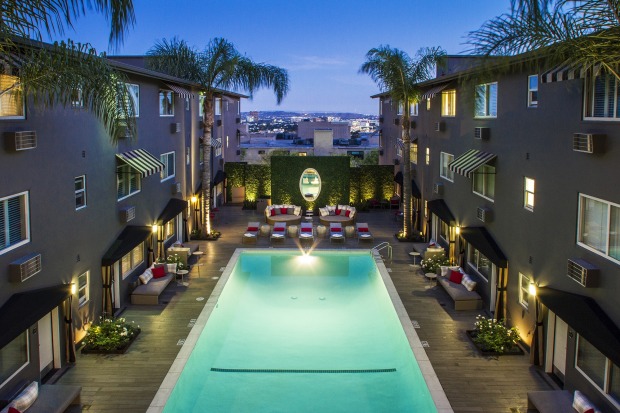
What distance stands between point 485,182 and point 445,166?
5.68 meters

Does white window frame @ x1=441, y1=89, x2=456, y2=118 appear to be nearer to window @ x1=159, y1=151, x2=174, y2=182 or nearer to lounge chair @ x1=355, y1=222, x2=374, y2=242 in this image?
lounge chair @ x1=355, y1=222, x2=374, y2=242

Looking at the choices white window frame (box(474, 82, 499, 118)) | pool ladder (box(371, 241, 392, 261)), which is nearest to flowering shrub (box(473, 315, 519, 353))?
white window frame (box(474, 82, 499, 118))

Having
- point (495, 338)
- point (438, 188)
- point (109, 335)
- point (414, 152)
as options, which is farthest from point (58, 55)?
point (414, 152)

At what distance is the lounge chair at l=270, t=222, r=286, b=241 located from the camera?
27.9 metres

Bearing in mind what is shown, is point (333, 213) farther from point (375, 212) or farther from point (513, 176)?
point (513, 176)

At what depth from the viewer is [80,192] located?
15695mm

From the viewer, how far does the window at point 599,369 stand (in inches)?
419

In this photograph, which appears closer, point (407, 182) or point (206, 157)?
point (407, 182)

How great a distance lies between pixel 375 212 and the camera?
35.8 metres

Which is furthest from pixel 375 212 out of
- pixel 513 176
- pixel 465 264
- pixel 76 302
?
pixel 76 302

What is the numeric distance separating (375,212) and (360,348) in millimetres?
19884

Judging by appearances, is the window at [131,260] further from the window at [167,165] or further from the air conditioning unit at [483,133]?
the air conditioning unit at [483,133]

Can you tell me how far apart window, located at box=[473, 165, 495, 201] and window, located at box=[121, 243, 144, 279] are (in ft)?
37.8

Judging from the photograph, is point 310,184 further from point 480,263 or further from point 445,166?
point 480,263
